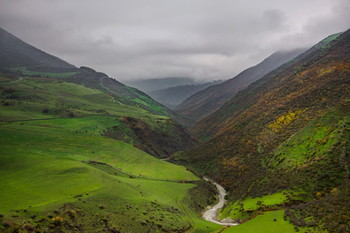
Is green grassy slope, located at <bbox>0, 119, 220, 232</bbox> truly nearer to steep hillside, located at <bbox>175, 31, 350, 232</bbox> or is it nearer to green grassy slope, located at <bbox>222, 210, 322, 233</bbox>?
green grassy slope, located at <bbox>222, 210, 322, 233</bbox>

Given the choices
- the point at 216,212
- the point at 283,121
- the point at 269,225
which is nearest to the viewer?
the point at 269,225

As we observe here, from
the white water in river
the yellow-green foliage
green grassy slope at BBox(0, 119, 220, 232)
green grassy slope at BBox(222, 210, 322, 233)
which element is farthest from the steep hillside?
green grassy slope at BBox(0, 119, 220, 232)

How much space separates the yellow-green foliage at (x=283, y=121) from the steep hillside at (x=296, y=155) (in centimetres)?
54

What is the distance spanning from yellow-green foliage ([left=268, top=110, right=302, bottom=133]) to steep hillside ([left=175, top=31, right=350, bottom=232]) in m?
0.54

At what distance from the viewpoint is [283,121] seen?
10619 cm

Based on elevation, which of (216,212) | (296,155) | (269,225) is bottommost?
(216,212)

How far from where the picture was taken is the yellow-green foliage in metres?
103

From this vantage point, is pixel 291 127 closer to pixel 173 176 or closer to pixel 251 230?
pixel 173 176

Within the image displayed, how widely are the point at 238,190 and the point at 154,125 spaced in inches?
4497

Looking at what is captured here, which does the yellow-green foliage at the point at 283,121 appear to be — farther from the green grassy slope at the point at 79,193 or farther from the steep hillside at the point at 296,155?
the green grassy slope at the point at 79,193

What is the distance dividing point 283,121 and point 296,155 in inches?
1243

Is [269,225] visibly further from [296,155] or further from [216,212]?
[296,155]

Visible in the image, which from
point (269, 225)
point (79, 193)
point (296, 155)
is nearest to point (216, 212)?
point (296, 155)

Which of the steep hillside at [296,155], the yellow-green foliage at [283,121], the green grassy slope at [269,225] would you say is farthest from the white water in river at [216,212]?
the yellow-green foliage at [283,121]
